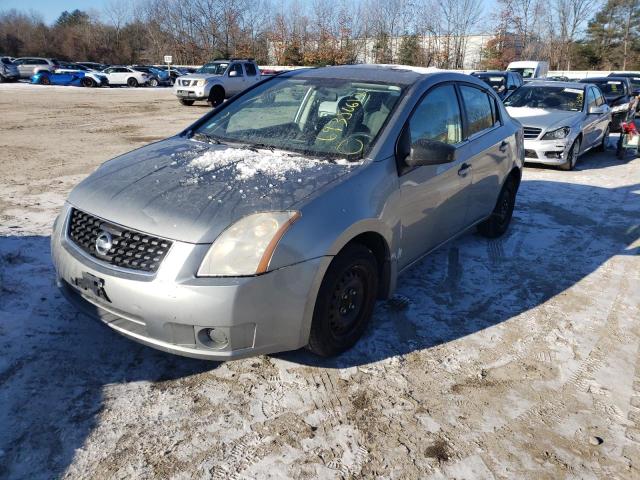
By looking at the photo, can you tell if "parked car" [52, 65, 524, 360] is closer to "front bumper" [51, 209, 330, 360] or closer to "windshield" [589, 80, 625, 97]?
"front bumper" [51, 209, 330, 360]

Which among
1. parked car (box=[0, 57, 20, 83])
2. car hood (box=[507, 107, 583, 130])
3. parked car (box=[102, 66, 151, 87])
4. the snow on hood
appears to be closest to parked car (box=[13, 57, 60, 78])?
parked car (box=[0, 57, 20, 83])

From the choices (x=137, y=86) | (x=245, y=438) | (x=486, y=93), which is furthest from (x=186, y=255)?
(x=137, y=86)

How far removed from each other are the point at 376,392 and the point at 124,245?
5.28 feet

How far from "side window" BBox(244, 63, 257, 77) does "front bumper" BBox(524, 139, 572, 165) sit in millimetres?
15607

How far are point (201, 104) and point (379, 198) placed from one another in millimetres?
21035

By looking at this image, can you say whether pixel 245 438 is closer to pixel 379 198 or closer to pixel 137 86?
pixel 379 198

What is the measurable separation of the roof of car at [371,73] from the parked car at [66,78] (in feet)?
111

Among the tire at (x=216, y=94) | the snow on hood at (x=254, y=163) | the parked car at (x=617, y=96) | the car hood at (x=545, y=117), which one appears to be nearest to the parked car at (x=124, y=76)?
the tire at (x=216, y=94)

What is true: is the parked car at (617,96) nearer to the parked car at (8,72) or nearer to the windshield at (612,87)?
the windshield at (612,87)

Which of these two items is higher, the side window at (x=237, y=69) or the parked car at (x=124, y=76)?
the side window at (x=237, y=69)

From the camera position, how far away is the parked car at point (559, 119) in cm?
902

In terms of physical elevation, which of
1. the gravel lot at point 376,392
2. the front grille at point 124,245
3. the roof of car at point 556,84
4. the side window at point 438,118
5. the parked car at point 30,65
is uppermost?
the parked car at point 30,65

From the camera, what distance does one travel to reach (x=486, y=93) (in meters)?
4.91

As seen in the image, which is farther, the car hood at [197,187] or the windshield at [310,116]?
the windshield at [310,116]
